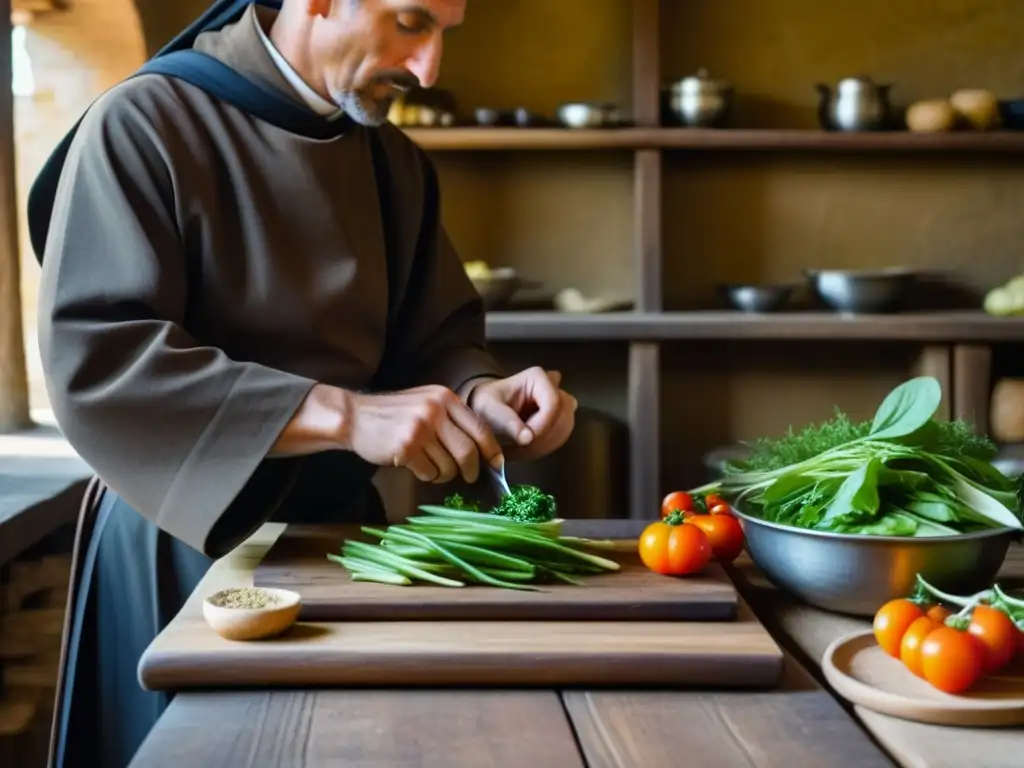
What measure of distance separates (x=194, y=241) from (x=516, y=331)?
1.91 m

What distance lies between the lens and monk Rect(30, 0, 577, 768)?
1434 millimetres

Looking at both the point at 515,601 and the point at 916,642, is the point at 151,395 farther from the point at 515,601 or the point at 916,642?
the point at 916,642

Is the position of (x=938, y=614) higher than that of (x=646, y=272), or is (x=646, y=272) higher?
(x=646, y=272)

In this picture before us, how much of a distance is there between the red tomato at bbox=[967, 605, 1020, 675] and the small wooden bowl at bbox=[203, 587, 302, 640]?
65cm

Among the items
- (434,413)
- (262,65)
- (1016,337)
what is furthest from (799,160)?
(434,413)

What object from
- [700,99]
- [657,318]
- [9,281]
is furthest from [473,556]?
[700,99]

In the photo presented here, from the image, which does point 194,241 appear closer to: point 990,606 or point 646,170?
point 990,606

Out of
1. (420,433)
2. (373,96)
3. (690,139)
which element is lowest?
(420,433)

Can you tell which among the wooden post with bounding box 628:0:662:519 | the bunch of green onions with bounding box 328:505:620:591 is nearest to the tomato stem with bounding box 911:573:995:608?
the bunch of green onions with bounding box 328:505:620:591

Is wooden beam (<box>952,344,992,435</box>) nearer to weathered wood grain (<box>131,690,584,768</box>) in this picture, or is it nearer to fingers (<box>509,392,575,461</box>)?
fingers (<box>509,392,575,461</box>)

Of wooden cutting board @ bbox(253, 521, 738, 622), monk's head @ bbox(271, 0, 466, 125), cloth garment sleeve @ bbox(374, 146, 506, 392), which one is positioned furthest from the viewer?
cloth garment sleeve @ bbox(374, 146, 506, 392)

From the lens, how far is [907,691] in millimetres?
1074

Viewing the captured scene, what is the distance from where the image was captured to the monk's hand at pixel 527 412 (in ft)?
5.64

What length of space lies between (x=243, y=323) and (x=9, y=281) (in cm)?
142
